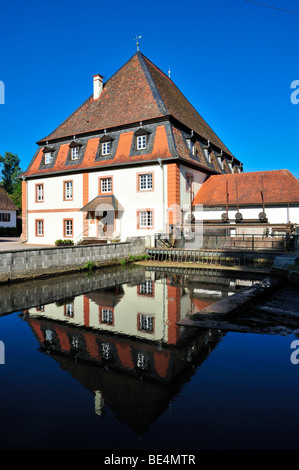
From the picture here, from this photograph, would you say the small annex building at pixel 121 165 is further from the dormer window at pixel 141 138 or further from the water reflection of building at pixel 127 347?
the water reflection of building at pixel 127 347

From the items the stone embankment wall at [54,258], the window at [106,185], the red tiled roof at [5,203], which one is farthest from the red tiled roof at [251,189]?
the red tiled roof at [5,203]

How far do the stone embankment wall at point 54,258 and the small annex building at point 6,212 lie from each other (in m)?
31.4

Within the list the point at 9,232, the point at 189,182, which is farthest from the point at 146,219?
the point at 9,232

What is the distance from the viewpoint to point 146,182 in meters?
22.9

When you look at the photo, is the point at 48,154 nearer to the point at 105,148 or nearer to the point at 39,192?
the point at 39,192

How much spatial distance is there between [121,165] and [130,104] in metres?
5.47

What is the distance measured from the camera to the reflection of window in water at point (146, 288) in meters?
11.1

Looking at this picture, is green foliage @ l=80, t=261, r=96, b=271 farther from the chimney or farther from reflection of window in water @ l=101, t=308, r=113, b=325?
the chimney

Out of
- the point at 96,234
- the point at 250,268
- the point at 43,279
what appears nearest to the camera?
the point at 43,279

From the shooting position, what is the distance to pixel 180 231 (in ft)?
71.9

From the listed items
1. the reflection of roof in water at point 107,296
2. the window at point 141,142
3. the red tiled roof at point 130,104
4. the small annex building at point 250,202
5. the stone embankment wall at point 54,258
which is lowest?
the reflection of roof in water at point 107,296
